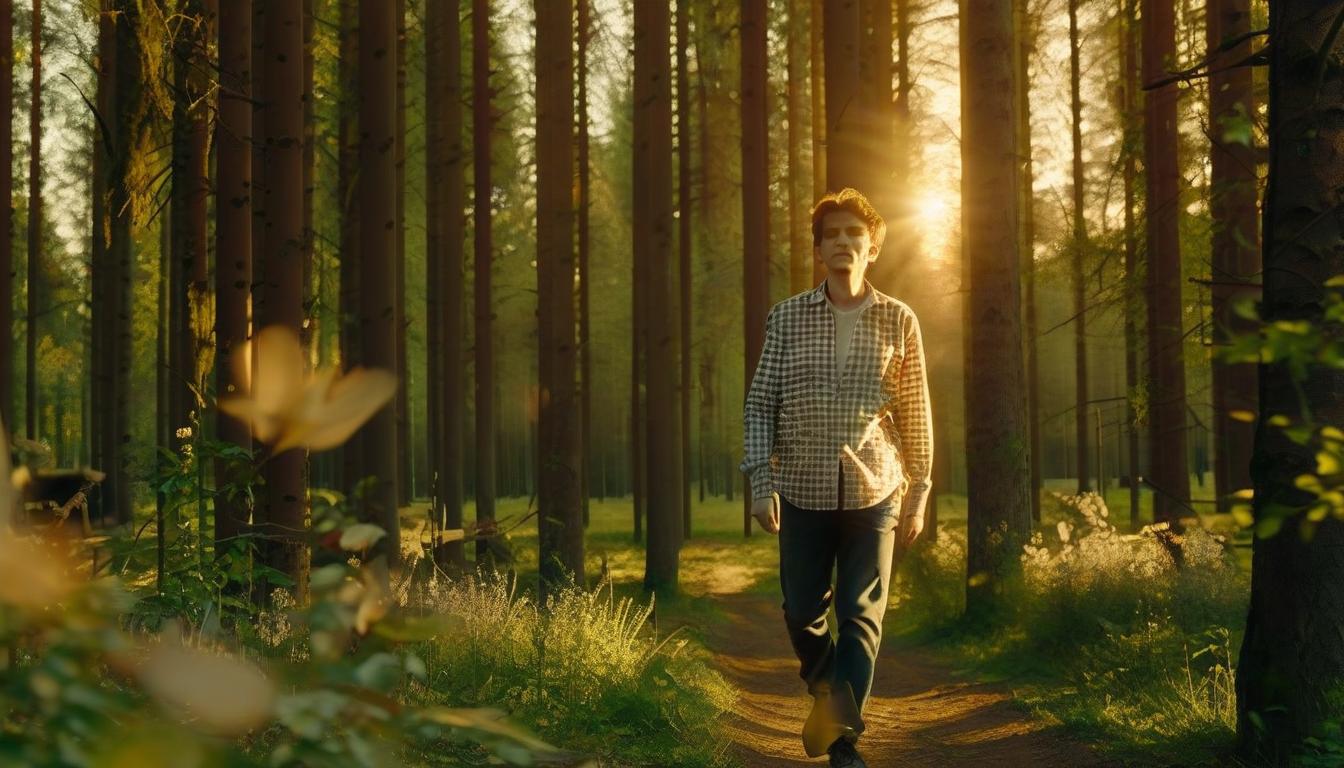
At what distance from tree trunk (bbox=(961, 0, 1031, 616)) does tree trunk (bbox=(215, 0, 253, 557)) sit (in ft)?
22.5

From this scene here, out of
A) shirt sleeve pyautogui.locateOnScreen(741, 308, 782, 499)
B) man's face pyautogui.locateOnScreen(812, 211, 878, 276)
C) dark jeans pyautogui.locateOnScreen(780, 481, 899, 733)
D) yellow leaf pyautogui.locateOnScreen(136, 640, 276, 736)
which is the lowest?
dark jeans pyautogui.locateOnScreen(780, 481, 899, 733)

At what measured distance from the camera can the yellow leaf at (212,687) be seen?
1.35 meters

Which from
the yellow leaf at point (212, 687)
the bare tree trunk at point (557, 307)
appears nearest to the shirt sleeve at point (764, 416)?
the yellow leaf at point (212, 687)

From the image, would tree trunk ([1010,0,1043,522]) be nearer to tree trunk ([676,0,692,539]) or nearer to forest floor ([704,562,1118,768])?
tree trunk ([676,0,692,539])

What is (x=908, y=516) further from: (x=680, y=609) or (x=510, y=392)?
(x=510, y=392)

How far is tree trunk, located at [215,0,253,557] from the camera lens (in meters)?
11.1

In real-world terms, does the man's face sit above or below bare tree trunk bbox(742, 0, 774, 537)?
below

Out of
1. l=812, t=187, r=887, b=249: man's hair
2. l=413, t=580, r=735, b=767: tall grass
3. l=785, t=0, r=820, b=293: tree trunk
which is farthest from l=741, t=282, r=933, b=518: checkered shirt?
l=785, t=0, r=820, b=293: tree trunk

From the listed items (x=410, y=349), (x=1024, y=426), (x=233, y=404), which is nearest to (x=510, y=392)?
(x=410, y=349)

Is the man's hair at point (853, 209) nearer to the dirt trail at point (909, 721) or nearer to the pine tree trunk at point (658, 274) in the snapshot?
the dirt trail at point (909, 721)

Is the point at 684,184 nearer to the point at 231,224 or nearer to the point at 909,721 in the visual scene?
the point at 231,224

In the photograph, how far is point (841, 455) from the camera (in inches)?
228

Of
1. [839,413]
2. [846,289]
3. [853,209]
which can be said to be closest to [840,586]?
[839,413]

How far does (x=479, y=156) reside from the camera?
20.9m
